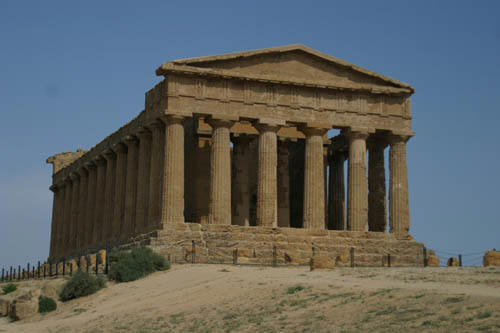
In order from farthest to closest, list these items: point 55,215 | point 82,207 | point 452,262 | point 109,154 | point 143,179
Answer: point 55,215 < point 82,207 < point 109,154 < point 143,179 < point 452,262

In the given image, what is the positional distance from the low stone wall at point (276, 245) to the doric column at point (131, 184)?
7.39 meters

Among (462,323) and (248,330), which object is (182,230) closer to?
(248,330)

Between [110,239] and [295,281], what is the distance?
23244 mm

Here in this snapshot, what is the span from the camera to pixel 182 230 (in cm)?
4041

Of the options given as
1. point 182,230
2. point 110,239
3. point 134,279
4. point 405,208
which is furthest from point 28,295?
point 405,208

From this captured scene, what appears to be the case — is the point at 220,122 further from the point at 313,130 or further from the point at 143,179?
the point at 143,179

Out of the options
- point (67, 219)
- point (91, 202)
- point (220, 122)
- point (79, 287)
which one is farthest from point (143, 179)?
point (67, 219)

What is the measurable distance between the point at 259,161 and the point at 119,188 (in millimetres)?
10281

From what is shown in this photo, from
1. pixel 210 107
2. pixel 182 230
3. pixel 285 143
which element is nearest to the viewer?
pixel 182 230

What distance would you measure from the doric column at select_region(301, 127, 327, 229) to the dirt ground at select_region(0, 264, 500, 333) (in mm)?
10315

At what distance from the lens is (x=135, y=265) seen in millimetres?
34125

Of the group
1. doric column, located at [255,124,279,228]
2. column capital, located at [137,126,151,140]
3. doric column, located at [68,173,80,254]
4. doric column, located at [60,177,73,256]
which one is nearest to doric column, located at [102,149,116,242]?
column capital, located at [137,126,151,140]

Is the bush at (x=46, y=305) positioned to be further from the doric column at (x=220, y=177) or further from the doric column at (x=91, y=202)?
the doric column at (x=91, y=202)

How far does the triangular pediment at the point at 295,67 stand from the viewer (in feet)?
143
